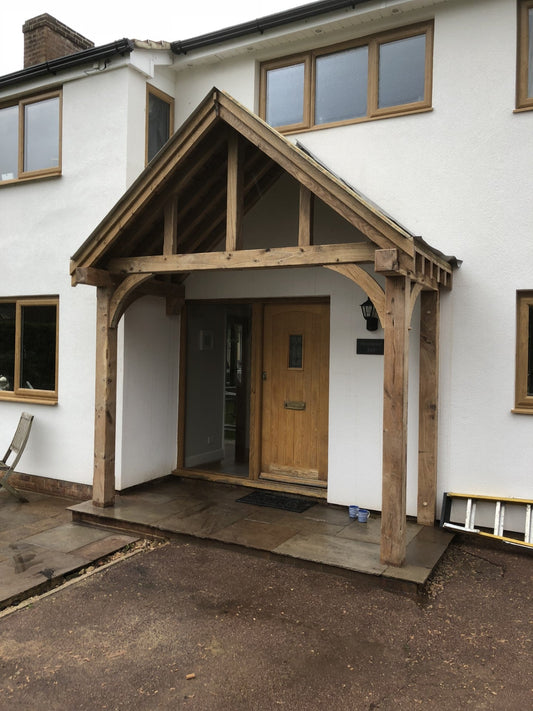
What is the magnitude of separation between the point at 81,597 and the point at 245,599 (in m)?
1.37

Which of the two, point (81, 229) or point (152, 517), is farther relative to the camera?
point (81, 229)

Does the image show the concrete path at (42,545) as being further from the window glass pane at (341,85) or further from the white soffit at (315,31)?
the white soffit at (315,31)

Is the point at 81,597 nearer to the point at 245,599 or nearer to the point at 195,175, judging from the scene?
the point at 245,599

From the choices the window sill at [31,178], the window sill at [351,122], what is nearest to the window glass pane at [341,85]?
the window sill at [351,122]

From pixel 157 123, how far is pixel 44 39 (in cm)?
268

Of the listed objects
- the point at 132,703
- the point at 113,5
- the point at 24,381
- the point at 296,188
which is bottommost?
the point at 132,703

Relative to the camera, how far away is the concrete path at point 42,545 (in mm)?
4902

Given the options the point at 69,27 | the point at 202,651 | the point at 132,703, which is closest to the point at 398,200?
the point at 202,651

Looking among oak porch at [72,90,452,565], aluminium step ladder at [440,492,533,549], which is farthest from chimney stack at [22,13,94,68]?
aluminium step ladder at [440,492,533,549]

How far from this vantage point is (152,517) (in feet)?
20.7

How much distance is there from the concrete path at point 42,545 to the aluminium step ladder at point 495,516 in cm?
338

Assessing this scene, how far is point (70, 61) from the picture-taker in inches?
297

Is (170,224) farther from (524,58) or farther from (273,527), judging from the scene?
(524,58)

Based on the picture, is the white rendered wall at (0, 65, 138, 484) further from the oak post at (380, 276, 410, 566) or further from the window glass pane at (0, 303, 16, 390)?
the oak post at (380, 276, 410, 566)
